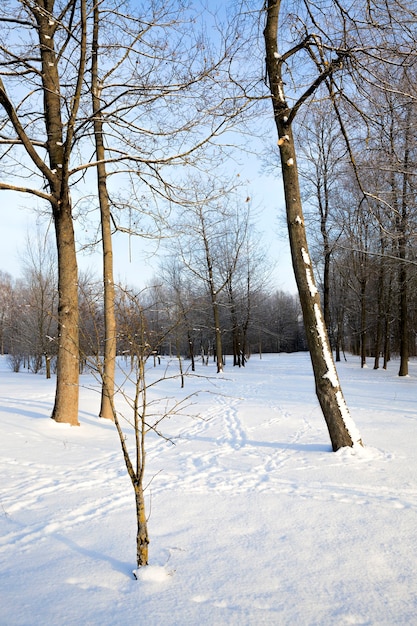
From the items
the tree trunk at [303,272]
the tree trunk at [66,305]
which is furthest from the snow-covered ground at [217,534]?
the tree trunk at [66,305]

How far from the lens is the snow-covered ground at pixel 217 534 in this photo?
77.2 inches

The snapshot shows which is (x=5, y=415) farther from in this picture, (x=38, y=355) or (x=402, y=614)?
(x=38, y=355)

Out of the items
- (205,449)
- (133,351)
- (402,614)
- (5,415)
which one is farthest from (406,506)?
(5,415)

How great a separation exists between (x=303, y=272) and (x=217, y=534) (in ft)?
11.0

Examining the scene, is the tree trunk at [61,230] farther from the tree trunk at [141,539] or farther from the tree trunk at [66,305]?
the tree trunk at [141,539]

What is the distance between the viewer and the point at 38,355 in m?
25.7

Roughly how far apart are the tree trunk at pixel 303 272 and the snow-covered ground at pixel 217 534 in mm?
481

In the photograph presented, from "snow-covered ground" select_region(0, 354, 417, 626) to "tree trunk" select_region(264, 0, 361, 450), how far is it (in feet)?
1.58

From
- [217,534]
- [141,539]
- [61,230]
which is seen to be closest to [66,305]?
[61,230]

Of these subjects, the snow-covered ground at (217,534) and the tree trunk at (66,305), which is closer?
the snow-covered ground at (217,534)

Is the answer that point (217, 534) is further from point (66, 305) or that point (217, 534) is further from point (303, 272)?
point (66, 305)

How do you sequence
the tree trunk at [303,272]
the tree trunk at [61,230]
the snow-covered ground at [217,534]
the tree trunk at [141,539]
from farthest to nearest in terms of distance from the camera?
the tree trunk at [61,230]
the tree trunk at [303,272]
the tree trunk at [141,539]
the snow-covered ground at [217,534]

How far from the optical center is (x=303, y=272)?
520cm

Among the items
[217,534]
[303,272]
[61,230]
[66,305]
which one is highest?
[61,230]
